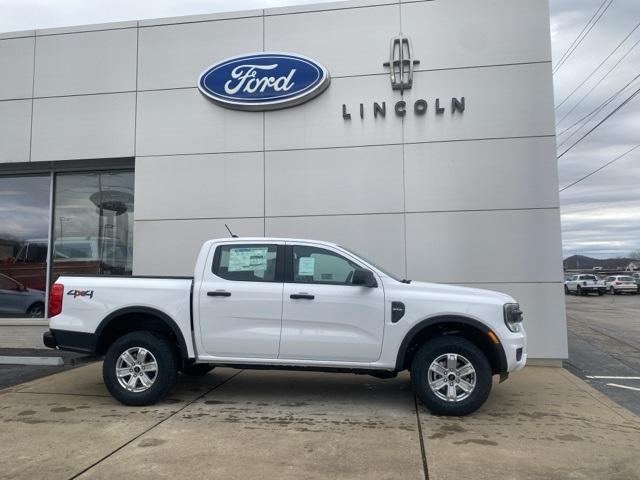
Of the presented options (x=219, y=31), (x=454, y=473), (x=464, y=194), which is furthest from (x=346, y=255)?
(x=219, y=31)

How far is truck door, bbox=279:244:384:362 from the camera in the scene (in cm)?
585

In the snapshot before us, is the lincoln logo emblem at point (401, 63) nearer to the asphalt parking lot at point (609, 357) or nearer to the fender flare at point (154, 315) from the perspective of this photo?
the asphalt parking lot at point (609, 357)

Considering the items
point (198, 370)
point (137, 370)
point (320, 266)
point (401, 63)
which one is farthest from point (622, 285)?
point (137, 370)

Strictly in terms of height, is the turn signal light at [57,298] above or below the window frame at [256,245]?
below

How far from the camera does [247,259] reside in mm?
6312

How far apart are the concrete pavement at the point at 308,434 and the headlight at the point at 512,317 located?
0.99m

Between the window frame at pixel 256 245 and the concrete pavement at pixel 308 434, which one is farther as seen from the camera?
the window frame at pixel 256 245

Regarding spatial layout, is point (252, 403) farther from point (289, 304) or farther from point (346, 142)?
point (346, 142)

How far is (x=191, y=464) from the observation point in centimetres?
434

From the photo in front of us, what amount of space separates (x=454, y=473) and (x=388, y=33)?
797 centimetres

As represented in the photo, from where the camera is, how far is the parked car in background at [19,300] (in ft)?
36.8

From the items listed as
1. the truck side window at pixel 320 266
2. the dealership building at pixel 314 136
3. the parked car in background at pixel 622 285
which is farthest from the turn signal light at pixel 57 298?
the parked car in background at pixel 622 285

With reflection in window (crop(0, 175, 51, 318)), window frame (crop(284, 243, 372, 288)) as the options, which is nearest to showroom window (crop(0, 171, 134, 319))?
reflection in window (crop(0, 175, 51, 318))

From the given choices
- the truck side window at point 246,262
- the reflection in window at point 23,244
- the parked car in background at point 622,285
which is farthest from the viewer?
the parked car in background at point 622,285
